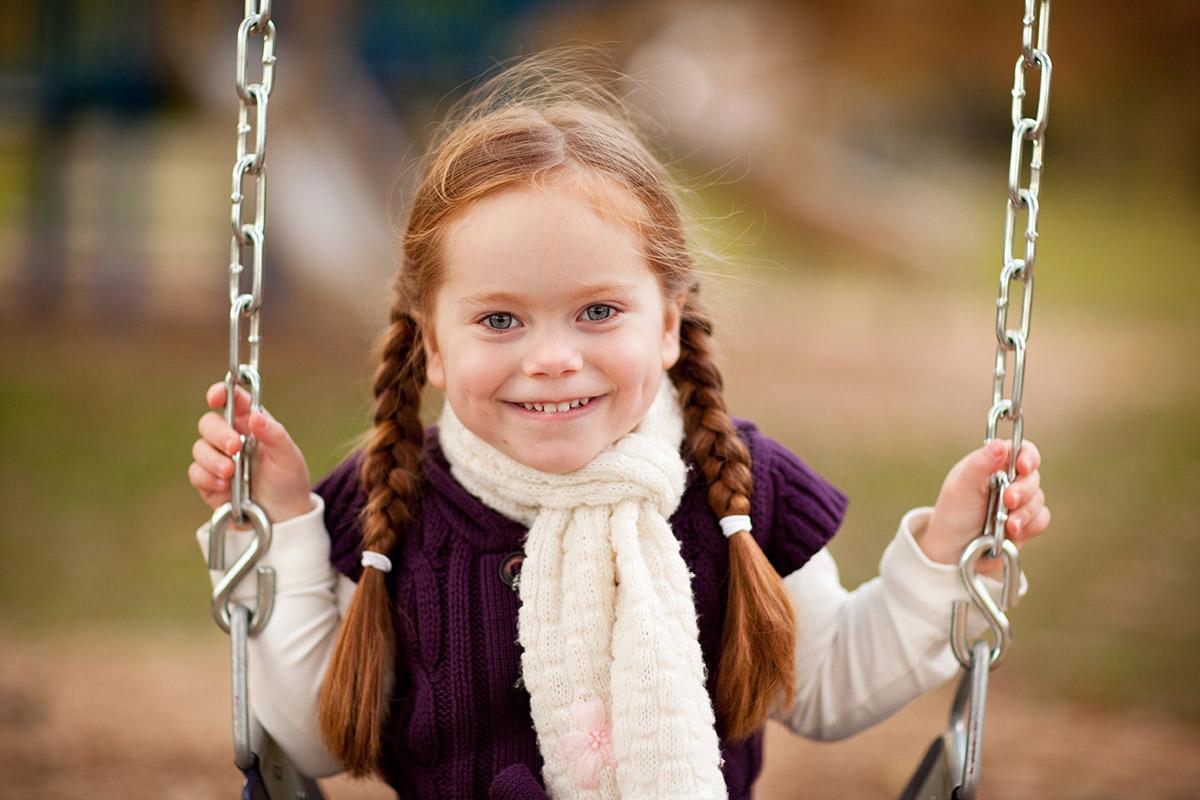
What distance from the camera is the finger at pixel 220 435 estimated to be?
1518mm

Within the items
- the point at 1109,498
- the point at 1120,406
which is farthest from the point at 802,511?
the point at 1120,406

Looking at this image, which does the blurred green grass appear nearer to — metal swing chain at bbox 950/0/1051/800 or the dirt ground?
the dirt ground

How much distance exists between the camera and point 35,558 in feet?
14.2

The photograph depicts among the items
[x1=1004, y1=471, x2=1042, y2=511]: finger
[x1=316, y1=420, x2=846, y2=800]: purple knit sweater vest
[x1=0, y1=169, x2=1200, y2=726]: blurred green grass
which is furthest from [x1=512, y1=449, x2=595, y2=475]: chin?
[x1=0, y1=169, x2=1200, y2=726]: blurred green grass

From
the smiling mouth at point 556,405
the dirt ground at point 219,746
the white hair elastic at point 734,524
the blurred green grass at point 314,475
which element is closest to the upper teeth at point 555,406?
the smiling mouth at point 556,405

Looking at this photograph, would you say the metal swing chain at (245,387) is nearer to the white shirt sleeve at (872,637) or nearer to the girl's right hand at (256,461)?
the girl's right hand at (256,461)

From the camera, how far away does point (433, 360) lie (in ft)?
5.21

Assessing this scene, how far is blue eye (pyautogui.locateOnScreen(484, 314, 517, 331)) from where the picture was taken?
1.48 meters

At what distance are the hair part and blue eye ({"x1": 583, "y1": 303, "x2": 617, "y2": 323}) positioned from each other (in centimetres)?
9

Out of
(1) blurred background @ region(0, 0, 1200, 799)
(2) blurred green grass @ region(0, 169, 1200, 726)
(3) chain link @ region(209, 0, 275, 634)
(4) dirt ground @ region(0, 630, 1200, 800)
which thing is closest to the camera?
(3) chain link @ region(209, 0, 275, 634)

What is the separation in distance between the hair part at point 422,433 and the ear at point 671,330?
0.01 meters

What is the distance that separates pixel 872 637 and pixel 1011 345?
43 centimetres

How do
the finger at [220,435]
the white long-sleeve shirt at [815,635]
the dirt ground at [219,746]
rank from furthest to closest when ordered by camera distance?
the dirt ground at [219,746] < the white long-sleeve shirt at [815,635] < the finger at [220,435]

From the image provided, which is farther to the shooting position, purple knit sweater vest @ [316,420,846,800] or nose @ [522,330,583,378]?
purple knit sweater vest @ [316,420,846,800]
